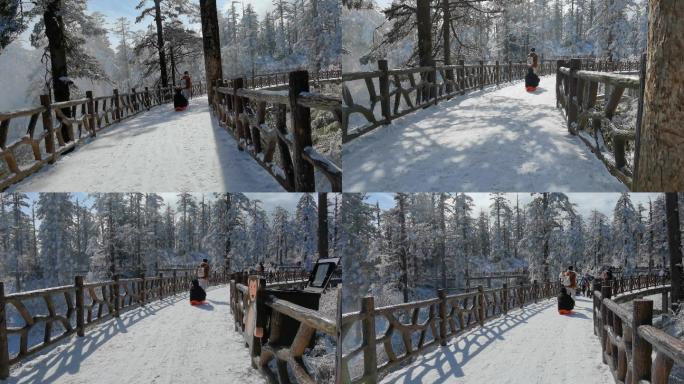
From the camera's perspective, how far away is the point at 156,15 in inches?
424

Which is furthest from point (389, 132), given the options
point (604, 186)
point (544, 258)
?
point (604, 186)

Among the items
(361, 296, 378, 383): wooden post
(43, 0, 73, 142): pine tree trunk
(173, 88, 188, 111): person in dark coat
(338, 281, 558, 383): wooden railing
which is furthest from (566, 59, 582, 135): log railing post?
(173, 88, 188, 111): person in dark coat

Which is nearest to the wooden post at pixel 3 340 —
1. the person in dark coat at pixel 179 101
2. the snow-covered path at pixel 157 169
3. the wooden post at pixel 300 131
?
the snow-covered path at pixel 157 169

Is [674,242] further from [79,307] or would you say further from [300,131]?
[79,307]

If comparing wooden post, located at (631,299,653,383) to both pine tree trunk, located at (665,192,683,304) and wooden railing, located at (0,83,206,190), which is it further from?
wooden railing, located at (0,83,206,190)

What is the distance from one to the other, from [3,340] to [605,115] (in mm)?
5676

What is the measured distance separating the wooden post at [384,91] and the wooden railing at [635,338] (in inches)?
137

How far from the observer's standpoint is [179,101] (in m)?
13.0

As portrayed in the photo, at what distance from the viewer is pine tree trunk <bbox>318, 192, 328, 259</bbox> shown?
10.9ft

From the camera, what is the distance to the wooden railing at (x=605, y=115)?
12.2 ft

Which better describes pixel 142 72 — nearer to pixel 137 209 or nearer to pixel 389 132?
pixel 389 132

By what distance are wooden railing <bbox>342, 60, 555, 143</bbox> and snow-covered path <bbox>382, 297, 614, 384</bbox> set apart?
196 cm

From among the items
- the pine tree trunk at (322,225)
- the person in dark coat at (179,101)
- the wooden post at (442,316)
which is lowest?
the wooden post at (442,316)

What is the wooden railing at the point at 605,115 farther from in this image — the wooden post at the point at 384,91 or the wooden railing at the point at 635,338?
the wooden post at the point at 384,91
